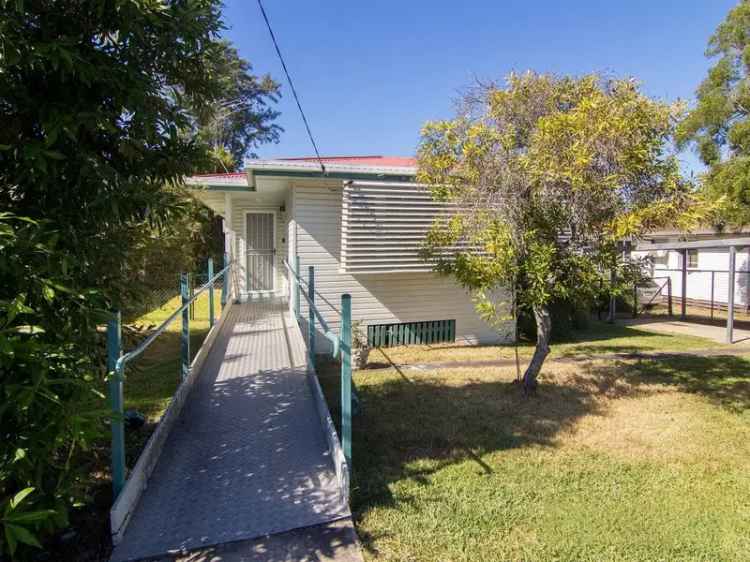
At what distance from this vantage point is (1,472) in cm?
169

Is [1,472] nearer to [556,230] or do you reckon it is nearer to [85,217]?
[85,217]

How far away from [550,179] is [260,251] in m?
7.53

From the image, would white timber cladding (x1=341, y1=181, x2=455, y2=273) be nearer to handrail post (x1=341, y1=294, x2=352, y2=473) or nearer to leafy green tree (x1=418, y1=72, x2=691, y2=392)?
leafy green tree (x1=418, y1=72, x2=691, y2=392)

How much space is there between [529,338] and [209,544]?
9.17m

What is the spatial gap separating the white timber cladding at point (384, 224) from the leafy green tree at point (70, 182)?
4556 mm

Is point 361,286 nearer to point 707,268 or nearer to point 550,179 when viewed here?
point 550,179

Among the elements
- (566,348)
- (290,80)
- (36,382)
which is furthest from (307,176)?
(36,382)

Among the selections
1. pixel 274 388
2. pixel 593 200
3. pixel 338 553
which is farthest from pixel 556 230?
pixel 338 553

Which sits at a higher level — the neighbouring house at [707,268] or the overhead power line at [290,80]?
the overhead power line at [290,80]

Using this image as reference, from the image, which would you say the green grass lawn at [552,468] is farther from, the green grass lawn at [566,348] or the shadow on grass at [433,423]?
the green grass lawn at [566,348]

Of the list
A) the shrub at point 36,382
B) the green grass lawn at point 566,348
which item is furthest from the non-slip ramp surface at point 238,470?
the green grass lawn at point 566,348

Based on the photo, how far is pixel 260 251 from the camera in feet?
35.4

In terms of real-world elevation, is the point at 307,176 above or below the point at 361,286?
above

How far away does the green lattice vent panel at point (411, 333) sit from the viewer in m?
9.21
